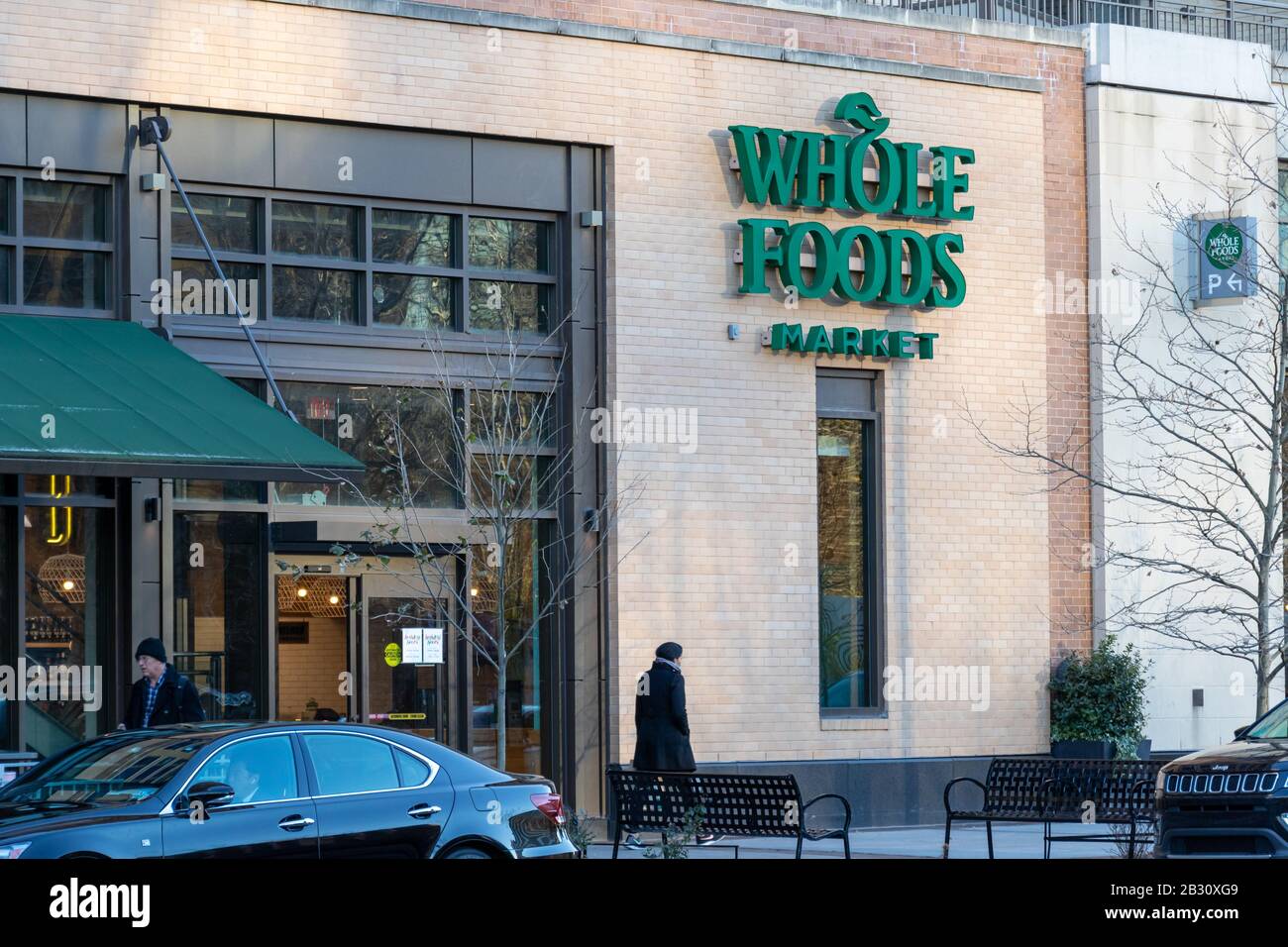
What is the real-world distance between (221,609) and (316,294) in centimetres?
295

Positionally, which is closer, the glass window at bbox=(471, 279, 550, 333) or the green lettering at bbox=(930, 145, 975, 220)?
the glass window at bbox=(471, 279, 550, 333)

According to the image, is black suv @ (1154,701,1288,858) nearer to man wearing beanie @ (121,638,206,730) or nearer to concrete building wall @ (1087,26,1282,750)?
man wearing beanie @ (121,638,206,730)

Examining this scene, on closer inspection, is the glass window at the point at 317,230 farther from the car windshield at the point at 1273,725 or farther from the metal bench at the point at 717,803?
the car windshield at the point at 1273,725

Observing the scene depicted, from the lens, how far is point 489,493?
57.1 feet

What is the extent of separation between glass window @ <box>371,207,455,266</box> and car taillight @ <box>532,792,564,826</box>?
751cm

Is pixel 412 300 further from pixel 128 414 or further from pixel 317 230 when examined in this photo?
pixel 128 414

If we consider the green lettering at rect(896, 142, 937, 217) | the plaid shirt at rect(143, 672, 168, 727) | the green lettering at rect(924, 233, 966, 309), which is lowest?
the plaid shirt at rect(143, 672, 168, 727)

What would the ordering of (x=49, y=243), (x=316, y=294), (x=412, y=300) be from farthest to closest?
(x=412, y=300), (x=316, y=294), (x=49, y=243)

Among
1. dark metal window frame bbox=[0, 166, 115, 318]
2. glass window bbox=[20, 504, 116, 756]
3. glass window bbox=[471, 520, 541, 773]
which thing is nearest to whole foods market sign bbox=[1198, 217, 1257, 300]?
glass window bbox=[471, 520, 541, 773]

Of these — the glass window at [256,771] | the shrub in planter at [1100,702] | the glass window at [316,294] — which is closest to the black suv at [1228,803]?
the glass window at [256,771]

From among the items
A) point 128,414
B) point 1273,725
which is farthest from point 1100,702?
point 128,414

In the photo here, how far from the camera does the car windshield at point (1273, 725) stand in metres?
12.8

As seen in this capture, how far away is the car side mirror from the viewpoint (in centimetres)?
931
